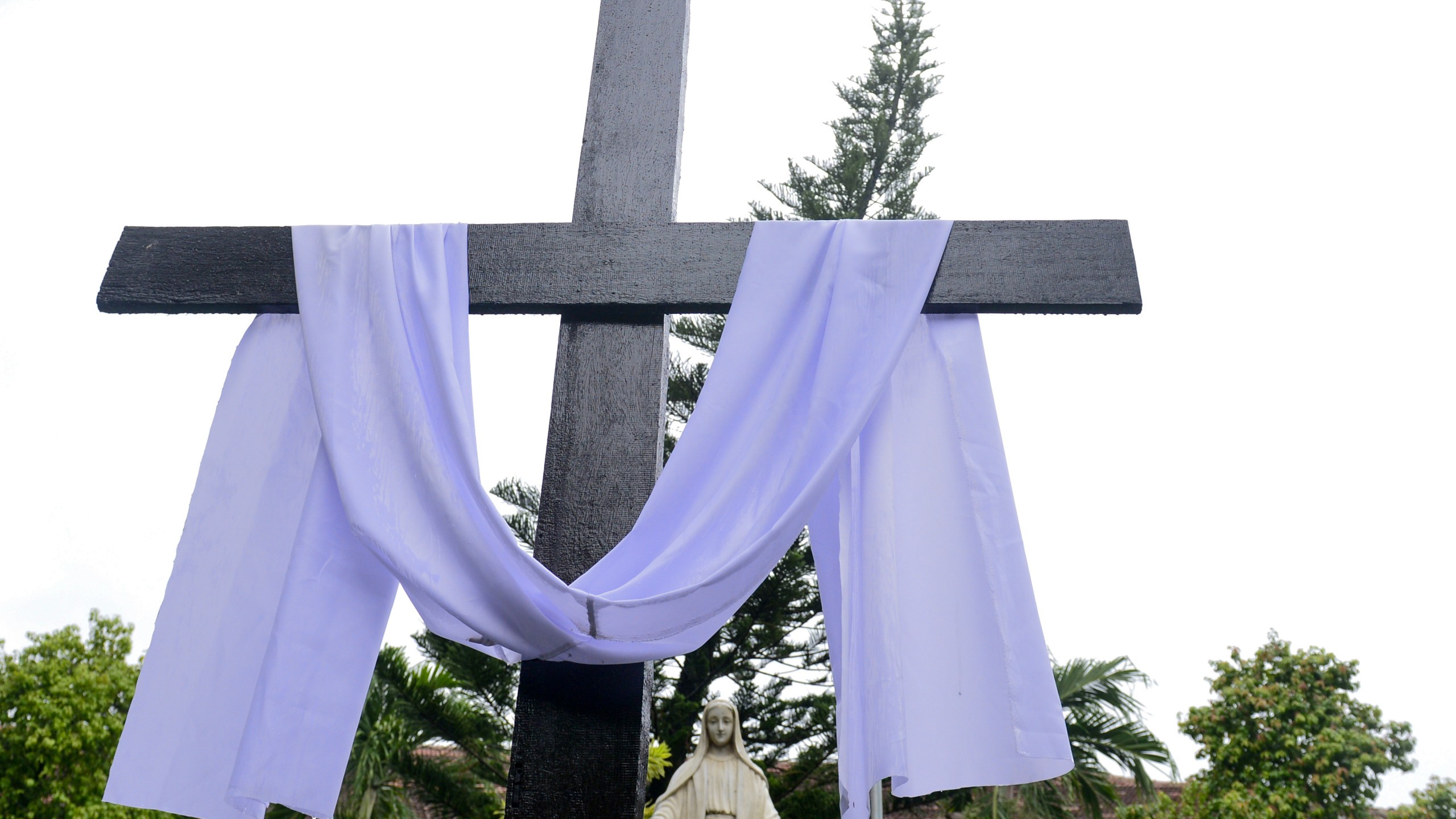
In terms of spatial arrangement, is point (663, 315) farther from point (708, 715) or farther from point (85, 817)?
point (85, 817)

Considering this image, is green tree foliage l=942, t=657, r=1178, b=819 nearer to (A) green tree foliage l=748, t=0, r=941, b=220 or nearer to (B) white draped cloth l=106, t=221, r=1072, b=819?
(A) green tree foliage l=748, t=0, r=941, b=220

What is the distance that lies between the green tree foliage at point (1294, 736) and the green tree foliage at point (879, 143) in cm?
453

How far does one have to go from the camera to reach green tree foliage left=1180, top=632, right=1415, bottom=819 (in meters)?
5.82

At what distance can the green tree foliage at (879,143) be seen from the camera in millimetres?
8836

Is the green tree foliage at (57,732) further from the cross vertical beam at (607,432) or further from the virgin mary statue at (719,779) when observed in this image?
the cross vertical beam at (607,432)

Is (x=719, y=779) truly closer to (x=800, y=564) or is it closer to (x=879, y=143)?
(x=800, y=564)

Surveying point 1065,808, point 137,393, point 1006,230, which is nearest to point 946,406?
point 1006,230

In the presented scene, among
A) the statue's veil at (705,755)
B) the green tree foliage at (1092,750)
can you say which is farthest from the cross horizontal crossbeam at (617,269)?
the green tree foliage at (1092,750)

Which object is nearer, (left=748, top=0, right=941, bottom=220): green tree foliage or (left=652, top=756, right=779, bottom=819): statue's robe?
(left=652, top=756, right=779, bottom=819): statue's robe

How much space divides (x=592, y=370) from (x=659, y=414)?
15 centimetres

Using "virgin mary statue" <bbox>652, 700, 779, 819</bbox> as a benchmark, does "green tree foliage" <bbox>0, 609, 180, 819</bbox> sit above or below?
above

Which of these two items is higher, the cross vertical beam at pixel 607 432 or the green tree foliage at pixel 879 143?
the green tree foliage at pixel 879 143

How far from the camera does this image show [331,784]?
155 centimetres

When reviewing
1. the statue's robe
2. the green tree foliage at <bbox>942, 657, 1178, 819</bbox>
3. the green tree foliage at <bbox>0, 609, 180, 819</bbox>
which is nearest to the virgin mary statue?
the statue's robe
